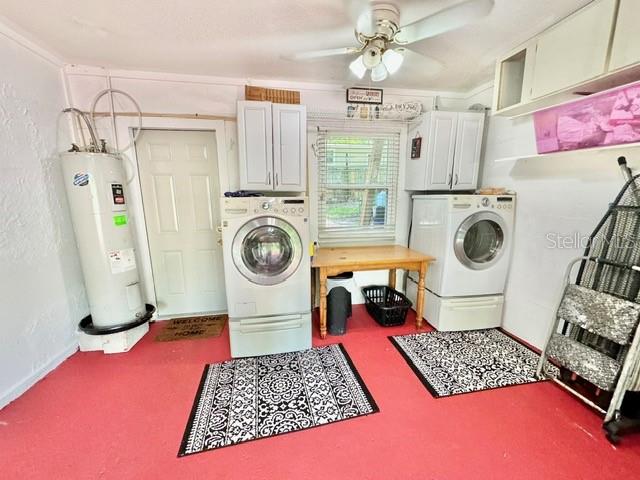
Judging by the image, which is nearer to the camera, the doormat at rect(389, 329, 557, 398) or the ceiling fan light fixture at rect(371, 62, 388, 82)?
the ceiling fan light fixture at rect(371, 62, 388, 82)

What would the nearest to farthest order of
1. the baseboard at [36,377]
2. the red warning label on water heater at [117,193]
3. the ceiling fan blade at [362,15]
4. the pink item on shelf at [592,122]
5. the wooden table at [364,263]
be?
1. the ceiling fan blade at [362,15]
2. the pink item on shelf at [592,122]
3. the baseboard at [36,377]
4. the red warning label on water heater at [117,193]
5. the wooden table at [364,263]

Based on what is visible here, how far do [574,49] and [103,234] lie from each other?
3.55 meters

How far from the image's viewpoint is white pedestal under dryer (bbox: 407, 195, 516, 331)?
2385mm

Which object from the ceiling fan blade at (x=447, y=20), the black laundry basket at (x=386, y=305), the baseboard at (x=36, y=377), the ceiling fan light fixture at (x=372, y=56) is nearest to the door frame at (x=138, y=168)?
the baseboard at (x=36, y=377)

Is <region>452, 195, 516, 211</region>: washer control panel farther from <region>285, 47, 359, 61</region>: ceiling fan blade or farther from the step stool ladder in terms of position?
<region>285, 47, 359, 61</region>: ceiling fan blade

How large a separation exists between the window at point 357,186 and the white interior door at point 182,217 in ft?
3.83

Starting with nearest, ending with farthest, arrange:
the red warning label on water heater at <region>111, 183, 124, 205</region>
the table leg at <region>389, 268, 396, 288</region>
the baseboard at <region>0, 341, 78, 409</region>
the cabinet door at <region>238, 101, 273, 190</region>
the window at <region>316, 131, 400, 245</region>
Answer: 1. the baseboard at <region>0, 341, 78, 409</region>
2. the red warning label on water heater at <region>111, 183, 124, 205</region>
3. the cabinet door at <region>238, 101, 273, 190</region>
4. the window at <region>316, 131, 400, 245</region>
5. the table leg at <region>389, 268, 396, 288</region>

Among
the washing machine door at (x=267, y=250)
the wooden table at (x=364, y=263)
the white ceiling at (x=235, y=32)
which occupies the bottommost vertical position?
the wooden table at (x=364, y=263)

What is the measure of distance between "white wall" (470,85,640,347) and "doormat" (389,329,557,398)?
291 millimetres

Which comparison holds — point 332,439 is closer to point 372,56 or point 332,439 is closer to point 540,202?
point 372,56

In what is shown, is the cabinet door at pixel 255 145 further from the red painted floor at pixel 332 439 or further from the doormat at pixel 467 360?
the doormat at pixel 467 360

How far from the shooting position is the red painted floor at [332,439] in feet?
4.30

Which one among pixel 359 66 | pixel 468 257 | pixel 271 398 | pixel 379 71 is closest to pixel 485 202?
pixel 468 257

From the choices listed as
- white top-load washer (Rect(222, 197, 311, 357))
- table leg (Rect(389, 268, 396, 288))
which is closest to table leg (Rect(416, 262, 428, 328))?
table leg (Rect(389, 268, 396, 288))
